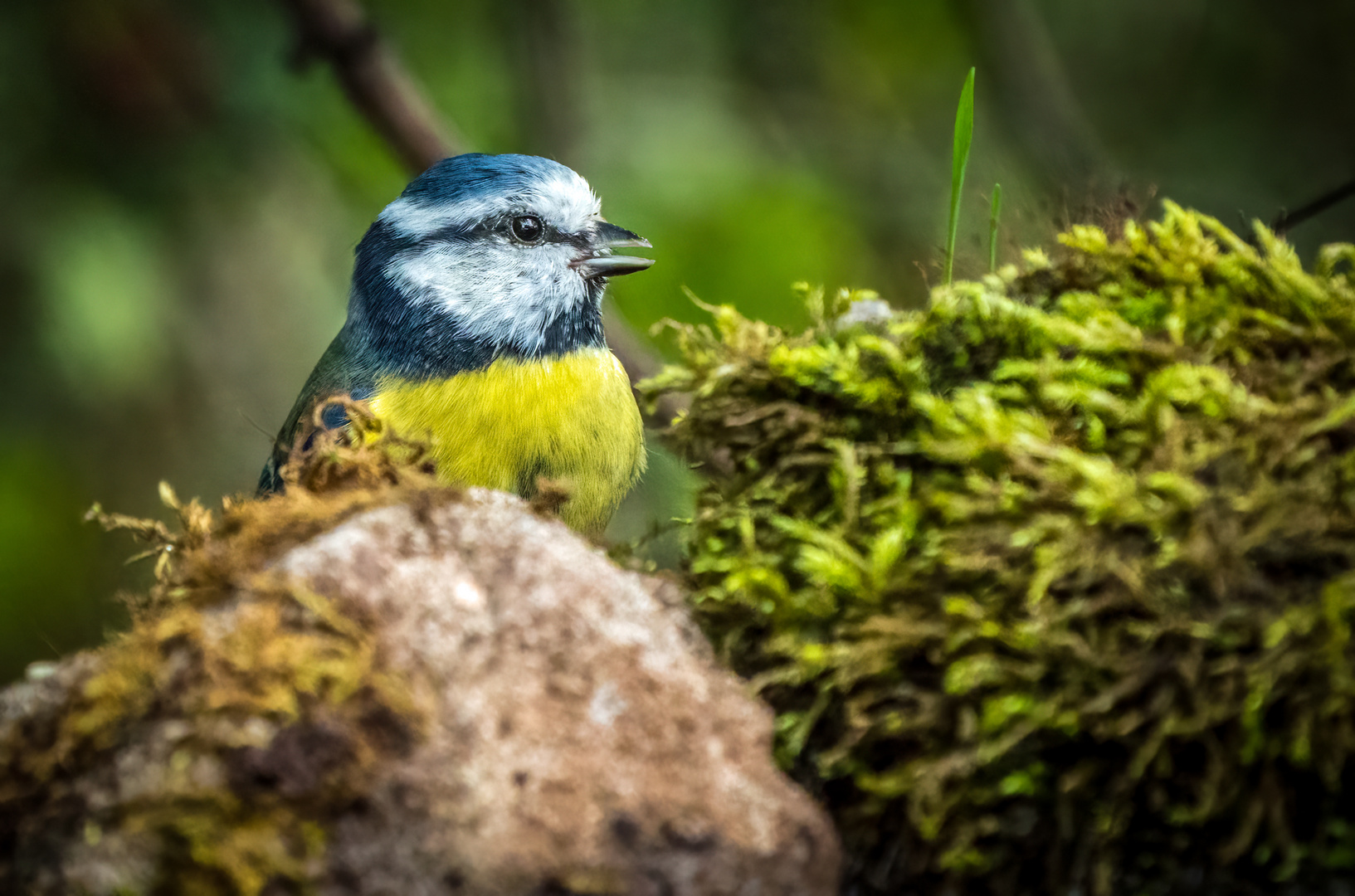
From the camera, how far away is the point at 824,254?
13.1 ft

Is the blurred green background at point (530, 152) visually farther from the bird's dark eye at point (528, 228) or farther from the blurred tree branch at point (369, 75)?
the bird's dark eye at point (528, 228)

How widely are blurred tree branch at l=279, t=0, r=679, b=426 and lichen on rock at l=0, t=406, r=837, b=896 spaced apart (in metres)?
1.92

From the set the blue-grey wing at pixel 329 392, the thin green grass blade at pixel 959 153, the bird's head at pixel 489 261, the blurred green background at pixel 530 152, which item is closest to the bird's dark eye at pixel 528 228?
the bird's head at pixel 489 261

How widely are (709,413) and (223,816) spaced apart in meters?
0.79

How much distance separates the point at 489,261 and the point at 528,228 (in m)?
0.14

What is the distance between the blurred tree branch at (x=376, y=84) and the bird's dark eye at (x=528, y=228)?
73 centimetres

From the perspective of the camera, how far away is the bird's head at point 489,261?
228cm

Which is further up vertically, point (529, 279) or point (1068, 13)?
point (1068, 13)

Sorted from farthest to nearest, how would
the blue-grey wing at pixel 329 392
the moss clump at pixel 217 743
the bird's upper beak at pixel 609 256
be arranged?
the bird's upper beak at pixel 609 256, the blue-grey wing at pixel 329 392, the moss clump at pixel 217 743

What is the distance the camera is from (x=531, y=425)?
2.07 m

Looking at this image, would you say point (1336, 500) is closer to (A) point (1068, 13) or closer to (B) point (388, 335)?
(B) point (388, 335)

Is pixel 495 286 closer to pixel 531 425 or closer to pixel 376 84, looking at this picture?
pixel 531 425

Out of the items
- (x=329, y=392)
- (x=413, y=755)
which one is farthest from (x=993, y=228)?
(x=329, y=392)

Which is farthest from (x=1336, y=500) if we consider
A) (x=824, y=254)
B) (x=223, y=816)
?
(x=824, y=254)
